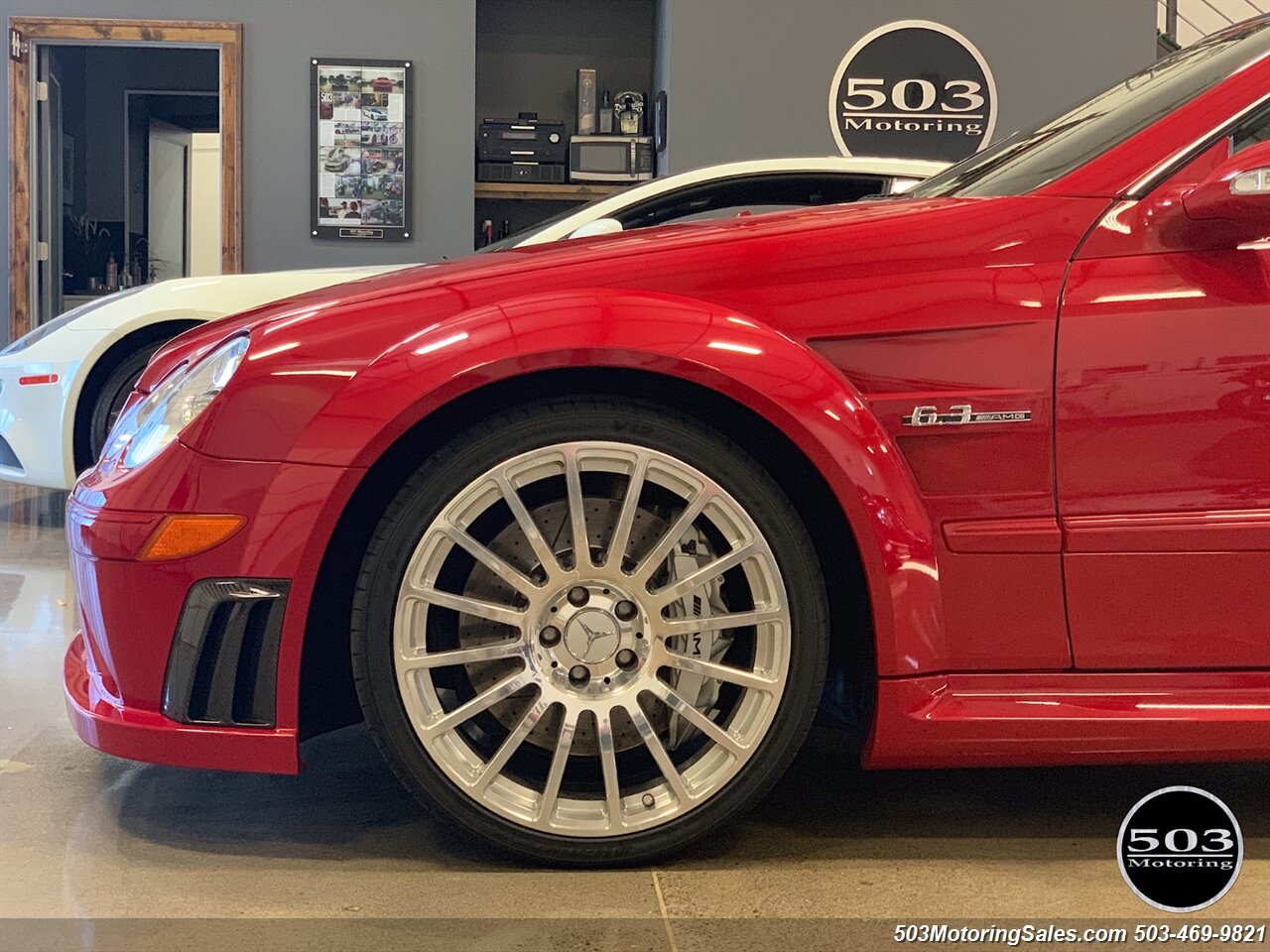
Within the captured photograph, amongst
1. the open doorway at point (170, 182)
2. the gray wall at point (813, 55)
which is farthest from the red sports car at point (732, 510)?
the open doorway at point (170, 182)

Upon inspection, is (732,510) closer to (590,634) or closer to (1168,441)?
(590,634)

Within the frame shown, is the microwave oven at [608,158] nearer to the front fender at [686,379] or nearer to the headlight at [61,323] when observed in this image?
the headlight at [61,323]

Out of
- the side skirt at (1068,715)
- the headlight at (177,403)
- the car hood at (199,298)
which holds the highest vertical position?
the car hood at (199,298)

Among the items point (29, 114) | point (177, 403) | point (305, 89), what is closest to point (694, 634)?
point (177, 403)

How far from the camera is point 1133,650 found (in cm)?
164

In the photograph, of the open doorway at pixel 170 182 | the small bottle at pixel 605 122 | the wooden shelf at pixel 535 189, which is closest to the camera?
the wooden shelf at pixel 535 189

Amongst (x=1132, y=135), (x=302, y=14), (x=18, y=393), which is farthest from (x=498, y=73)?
(x=1132, y=135)

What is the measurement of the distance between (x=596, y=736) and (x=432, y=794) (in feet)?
0.74

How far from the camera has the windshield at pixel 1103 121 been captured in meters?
1.78

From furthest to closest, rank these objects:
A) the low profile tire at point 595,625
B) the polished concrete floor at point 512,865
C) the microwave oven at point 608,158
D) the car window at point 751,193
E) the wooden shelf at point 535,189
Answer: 1. the wooden shelf at point 535,189
2. the microwave oven at point 608,158
3. the car window at point 751,193
4. the low profile tire at point 595,625
5. the polished concrete floor at point 512,865

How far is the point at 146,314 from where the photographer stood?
436 centimetres

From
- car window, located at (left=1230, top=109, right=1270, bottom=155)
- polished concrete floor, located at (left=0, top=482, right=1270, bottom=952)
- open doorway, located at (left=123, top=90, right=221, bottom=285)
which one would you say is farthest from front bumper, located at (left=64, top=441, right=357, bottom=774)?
open doorway, located at (left=123, top=90, right=221, bottom=285)

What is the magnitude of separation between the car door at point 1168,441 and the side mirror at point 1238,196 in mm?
30

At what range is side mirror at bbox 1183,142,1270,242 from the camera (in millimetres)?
1555
